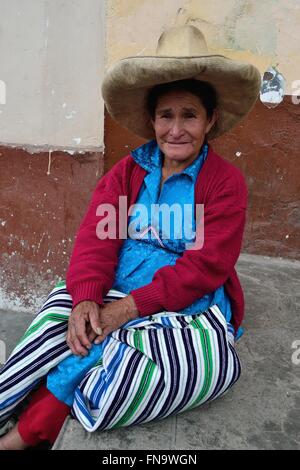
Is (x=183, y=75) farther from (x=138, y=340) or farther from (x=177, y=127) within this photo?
(x=138, y=340)

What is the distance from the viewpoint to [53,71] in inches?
129

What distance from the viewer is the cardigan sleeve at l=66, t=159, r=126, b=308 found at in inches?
70.3

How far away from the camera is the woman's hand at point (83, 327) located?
1.66 meters

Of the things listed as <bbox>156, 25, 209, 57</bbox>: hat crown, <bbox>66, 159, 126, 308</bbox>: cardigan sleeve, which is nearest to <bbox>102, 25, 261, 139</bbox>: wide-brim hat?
<bbox>156, 25, 209, 57</bbox>: hat crown

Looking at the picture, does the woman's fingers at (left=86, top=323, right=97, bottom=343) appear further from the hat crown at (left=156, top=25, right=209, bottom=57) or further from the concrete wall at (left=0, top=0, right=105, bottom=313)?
the concrete wall at (left=0, top=0, right=105, bottom=313)

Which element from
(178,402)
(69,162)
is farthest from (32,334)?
(69,162)

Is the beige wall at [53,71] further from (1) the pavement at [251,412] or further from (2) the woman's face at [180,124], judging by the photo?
(1) the pavement at [251,412]

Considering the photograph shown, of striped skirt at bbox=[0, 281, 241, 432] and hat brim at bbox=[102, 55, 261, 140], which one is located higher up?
hat brim at bbox=[102, 55, 261, 140]

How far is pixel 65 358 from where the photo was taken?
1.70m

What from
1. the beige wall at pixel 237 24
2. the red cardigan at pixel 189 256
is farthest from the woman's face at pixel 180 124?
the beige wall at pixel 237 24

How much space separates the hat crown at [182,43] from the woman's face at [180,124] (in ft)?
0.46

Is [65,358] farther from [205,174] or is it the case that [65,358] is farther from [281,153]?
[281,153]

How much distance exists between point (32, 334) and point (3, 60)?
237 centimetres

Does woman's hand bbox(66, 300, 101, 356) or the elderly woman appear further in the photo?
woman's hand bbox(66, 300, 101, 356)
